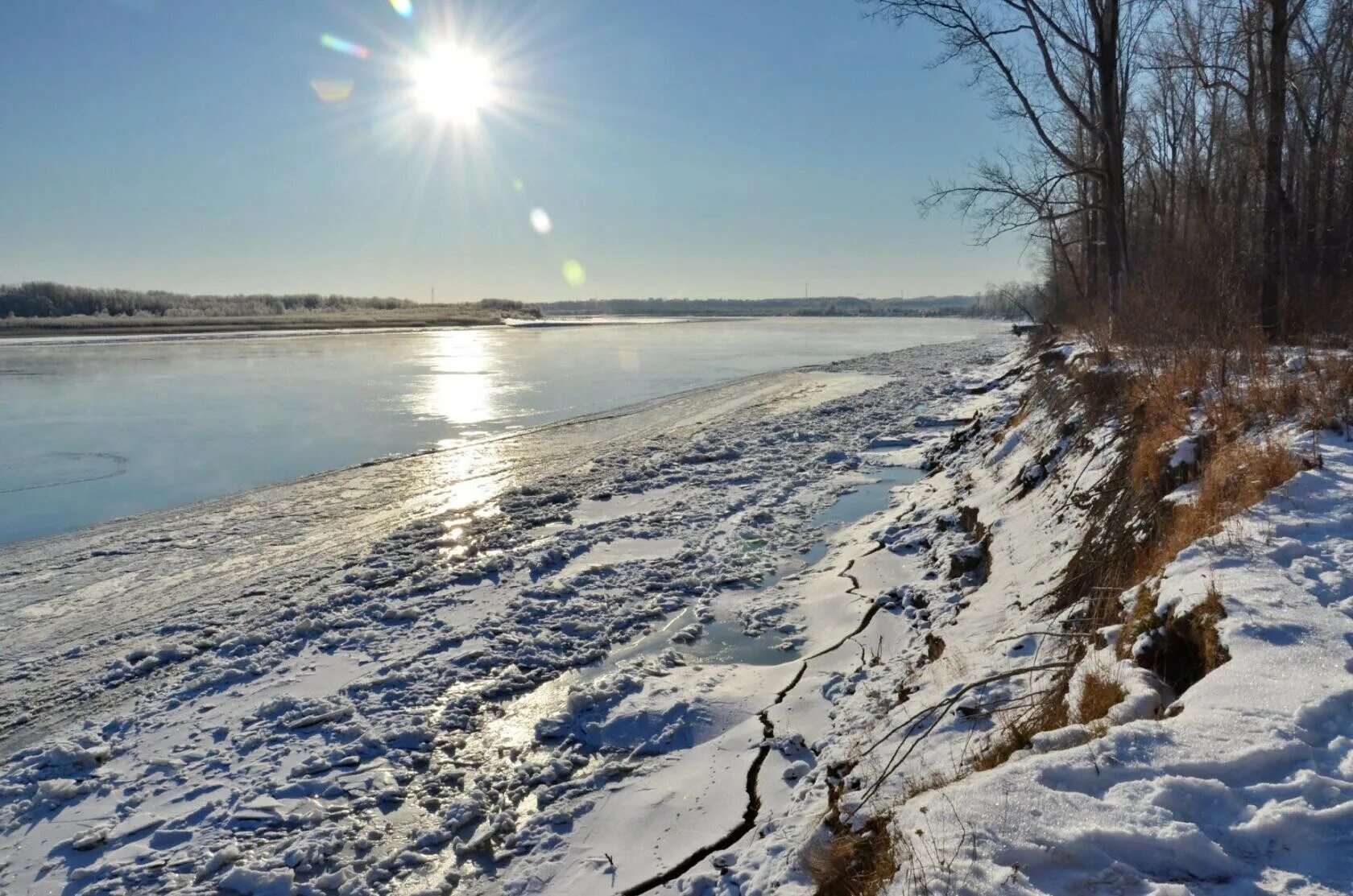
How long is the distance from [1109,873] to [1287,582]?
7.22ft

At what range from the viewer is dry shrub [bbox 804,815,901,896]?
308cm

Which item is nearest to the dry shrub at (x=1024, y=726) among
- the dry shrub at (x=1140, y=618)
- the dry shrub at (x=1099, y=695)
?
the dry shrub at (x=1099, y=695)

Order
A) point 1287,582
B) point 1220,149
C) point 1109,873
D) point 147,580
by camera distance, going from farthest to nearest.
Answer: point 1220,149
point 147,580
point 1287,582
point 1109,873

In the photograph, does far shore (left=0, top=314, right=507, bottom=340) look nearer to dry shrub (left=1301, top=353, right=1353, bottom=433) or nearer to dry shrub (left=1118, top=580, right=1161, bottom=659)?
dry shrub (left=1118, top=580, right=1161, bottom=659)

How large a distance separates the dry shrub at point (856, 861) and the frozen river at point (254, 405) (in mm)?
12320

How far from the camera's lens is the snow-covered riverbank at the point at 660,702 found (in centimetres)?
294

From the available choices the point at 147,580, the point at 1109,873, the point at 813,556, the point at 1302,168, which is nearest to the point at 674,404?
the point at 813,556

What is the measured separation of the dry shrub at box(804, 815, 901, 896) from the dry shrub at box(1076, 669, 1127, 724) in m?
A: 1.08

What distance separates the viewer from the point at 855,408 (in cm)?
2184

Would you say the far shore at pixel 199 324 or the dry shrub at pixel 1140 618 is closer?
the dry shrub at pixel 1140 618

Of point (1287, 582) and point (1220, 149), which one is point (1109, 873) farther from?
point (1220, 149)

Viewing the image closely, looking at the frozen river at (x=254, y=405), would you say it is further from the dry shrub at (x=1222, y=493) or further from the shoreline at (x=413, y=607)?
the dry shrub at (x=1222, y=493)

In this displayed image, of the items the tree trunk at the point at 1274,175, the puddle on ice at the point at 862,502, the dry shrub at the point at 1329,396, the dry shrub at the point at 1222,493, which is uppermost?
the tree trunk at the point at 1274,175

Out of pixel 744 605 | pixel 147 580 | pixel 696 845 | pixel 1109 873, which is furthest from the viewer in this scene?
pixel 147 580
